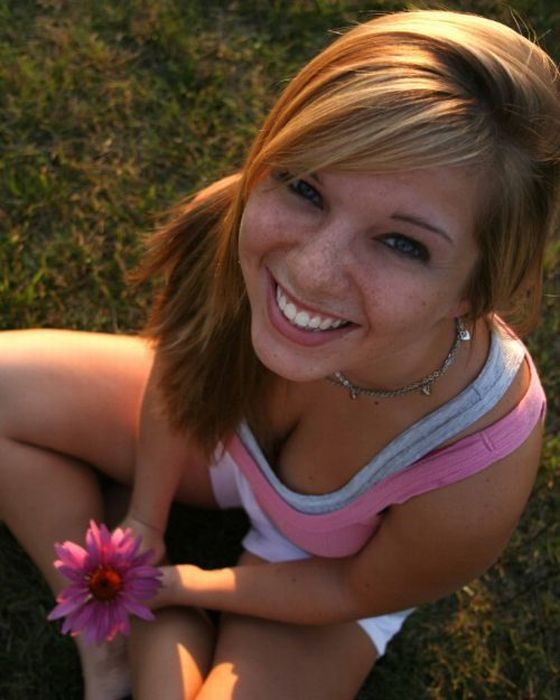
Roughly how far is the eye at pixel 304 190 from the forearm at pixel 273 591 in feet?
3.04

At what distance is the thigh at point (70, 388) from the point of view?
217 centimetres

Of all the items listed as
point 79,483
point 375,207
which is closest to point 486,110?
point 375,207

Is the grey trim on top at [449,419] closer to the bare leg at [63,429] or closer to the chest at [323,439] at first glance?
the chest at [323,439]

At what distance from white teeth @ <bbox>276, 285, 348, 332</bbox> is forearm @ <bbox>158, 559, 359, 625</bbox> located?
2.47ft

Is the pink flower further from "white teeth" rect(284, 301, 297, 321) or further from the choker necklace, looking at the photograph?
"white teeth" rect(284, 301, 297, 321)

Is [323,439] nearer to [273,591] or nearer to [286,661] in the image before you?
[273,591]

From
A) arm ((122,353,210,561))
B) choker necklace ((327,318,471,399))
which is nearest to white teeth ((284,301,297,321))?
choker necklace ((327,318,471,399))

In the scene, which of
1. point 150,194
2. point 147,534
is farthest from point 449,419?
point 150,194

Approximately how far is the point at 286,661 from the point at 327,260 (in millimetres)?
1043

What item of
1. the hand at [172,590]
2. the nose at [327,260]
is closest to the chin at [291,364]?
the nose at [327,260]

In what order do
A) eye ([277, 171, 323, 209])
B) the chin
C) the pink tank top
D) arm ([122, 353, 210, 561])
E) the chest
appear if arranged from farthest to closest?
arm ([122, 353, 210, 561]) → the chest → the pink tank top → the chin → eye ([277, 171, 323, 209])

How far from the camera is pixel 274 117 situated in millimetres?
1446

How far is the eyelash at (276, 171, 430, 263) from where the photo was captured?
4.33ft

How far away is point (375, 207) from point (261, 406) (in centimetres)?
76
